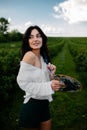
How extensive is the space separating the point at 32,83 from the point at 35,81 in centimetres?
5

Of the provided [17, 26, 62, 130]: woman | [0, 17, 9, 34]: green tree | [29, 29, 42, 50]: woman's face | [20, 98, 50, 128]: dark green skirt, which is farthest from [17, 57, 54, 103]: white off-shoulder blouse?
[0, 17, 9, 34]: green tree

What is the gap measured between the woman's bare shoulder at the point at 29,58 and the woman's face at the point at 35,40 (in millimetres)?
108

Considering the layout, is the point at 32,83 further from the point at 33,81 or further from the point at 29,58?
the point at 29,58

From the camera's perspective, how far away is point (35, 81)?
3.14 metres

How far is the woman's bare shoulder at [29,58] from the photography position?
124 inches

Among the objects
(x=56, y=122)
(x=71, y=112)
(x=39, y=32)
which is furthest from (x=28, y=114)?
(x=71, y=112)

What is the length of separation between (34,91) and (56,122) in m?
4.18

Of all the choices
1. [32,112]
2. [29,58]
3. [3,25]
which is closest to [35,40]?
[29,58]

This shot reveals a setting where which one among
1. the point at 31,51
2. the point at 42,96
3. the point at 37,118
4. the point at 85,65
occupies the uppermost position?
the point at 31,51

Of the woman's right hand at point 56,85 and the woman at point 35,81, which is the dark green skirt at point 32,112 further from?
the woman's right hand at point 56,85

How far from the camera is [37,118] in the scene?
3.27 meters

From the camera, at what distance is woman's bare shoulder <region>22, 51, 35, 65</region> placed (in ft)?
10.3

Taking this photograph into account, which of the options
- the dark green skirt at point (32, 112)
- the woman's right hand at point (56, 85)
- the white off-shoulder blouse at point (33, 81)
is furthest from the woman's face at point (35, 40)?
the dark green skirt at point (32, 112)

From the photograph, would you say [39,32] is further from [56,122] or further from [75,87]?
[56,122]
